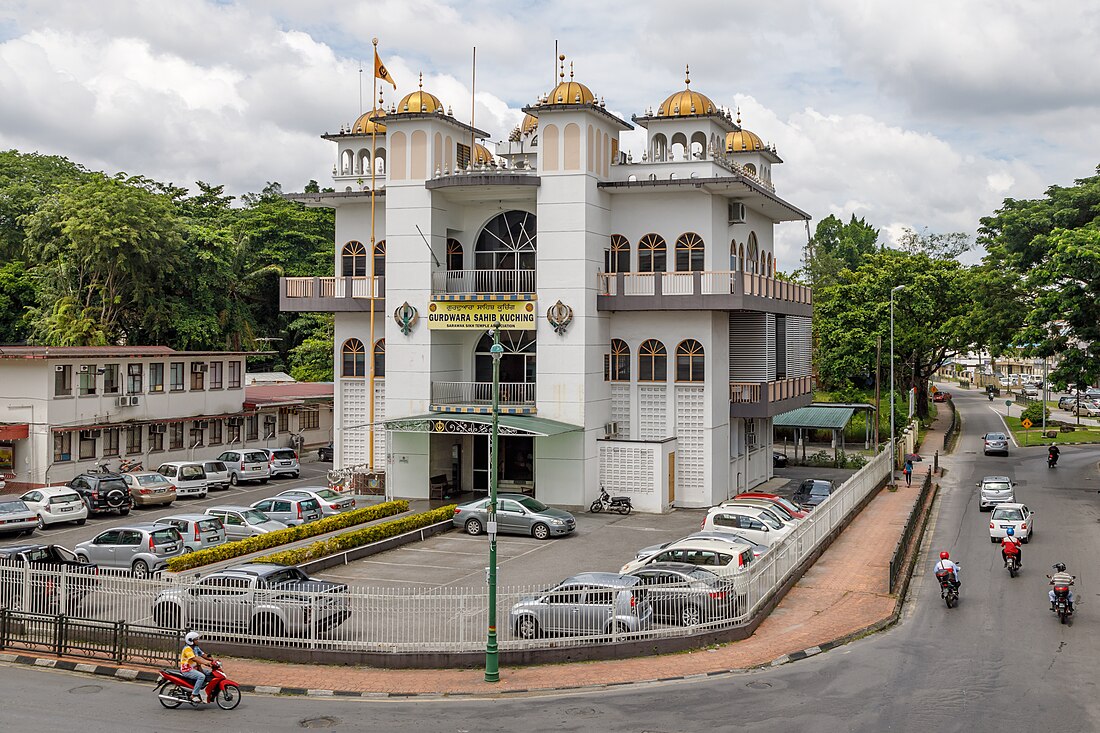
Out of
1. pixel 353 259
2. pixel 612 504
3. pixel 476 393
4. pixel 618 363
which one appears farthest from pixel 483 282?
pixel 612 504

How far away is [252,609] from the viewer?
68.5 ft

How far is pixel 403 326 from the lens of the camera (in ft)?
134

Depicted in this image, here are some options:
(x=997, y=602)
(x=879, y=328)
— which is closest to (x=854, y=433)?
(x=879, y=328)

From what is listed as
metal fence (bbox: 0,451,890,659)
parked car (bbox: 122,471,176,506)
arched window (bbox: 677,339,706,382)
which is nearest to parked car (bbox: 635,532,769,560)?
metal fence (bbox: 0,451,890,659)

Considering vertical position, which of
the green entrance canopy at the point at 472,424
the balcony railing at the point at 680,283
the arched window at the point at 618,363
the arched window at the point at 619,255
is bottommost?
the green entrance canopy at the point at 472,424

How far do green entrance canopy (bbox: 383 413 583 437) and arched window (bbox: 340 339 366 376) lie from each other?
5904mm

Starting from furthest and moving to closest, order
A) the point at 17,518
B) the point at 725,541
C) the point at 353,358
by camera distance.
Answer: the point at 353,358 → the point at 17,518 → the point at 725,541

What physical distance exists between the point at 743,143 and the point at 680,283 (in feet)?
49.1

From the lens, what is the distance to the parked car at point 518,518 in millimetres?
34156

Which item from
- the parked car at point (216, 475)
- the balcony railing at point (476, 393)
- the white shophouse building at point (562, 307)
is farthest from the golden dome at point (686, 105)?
the parked car at point (216, 475)

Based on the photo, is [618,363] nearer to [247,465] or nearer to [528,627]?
[247,465]

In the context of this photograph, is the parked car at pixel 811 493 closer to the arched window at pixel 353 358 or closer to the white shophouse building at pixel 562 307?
the white shophouse building at pixel 562 307

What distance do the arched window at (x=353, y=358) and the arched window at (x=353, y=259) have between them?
9.71ft

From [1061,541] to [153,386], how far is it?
3881 cm
